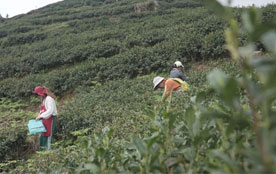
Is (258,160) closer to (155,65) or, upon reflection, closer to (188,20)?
(155,65)

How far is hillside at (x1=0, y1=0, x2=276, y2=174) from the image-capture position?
0.77 meters

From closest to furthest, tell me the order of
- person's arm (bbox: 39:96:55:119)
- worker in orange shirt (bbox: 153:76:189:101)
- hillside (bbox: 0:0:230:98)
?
worker in orange shirt (bbox: 153:76:189:101), person's arm (bbox: 39:96:55:119), hillside (bbox: 0:0:230:98)

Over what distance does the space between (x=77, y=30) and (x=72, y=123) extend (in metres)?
14.2

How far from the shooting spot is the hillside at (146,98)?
2.53 ft

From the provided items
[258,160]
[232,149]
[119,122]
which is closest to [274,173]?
[258,160]

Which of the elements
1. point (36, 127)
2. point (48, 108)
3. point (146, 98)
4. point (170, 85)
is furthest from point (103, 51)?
point (170, 85)

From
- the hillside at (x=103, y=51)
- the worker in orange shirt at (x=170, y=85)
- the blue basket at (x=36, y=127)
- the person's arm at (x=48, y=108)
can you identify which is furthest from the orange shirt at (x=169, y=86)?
the hillside at (x=103, y=51)

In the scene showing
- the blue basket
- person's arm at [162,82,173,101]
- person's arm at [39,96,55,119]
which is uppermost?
person's arm at [162,82,173,101]

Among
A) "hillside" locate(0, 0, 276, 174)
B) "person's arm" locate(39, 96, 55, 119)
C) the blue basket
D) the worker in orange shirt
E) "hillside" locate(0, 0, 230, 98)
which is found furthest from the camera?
"hillside" locate(0, 0, 230, 98)

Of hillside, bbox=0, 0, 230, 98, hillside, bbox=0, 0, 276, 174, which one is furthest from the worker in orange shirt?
hillside, bbox=0, 0, 230, 98

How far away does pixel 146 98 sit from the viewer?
6688 millimetres

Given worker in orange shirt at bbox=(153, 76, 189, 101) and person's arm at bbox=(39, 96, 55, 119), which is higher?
worker in orange shirt at bbox=(153, 76, 189, 101)

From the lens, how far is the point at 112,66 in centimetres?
1100

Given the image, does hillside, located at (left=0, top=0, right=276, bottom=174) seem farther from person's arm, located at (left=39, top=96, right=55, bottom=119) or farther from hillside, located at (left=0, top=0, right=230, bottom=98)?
person's arm, located at (left=39, top=96, right=55, bottom=119)
